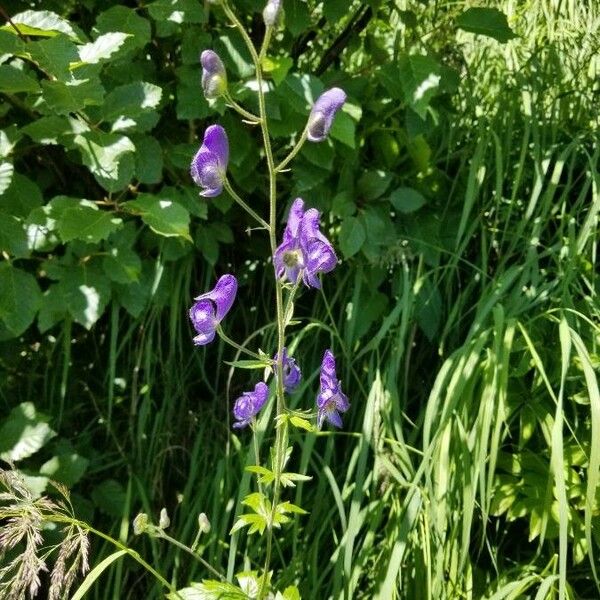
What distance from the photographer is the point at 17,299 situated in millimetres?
1954

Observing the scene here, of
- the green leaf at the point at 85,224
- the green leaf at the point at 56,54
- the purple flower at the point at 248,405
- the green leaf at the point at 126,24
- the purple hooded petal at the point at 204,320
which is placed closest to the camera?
the purple hooded petal at the point at 204,320

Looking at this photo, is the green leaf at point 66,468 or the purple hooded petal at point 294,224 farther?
the green leaf at point 66,468

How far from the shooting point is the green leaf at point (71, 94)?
5.74 feet

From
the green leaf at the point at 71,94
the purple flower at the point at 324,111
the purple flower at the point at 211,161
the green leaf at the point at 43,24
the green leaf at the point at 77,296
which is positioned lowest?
the green leaf at the point at 77,296

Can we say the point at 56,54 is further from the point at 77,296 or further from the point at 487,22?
the point at 487,22

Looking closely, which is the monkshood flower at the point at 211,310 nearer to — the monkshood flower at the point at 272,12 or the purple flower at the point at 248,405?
the purple flower at the point at 248,405

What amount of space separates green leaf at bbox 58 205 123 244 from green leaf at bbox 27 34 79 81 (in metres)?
0.27

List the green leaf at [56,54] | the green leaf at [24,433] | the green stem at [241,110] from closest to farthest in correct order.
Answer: the green stem at [241,110] → the green leaf at [56,54] → the green leaf at [24,433]

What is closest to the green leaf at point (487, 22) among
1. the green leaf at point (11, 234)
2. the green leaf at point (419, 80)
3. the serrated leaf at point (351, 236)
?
the green leaf at point (419, 80)

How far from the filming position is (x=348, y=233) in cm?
212

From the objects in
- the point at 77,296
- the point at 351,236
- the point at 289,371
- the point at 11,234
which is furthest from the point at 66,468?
the point at 289,371

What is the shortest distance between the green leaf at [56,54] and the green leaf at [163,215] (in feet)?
1.00

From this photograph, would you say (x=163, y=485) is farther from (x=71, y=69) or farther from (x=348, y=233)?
(x=71, y=69)

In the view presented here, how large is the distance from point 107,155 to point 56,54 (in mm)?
215
